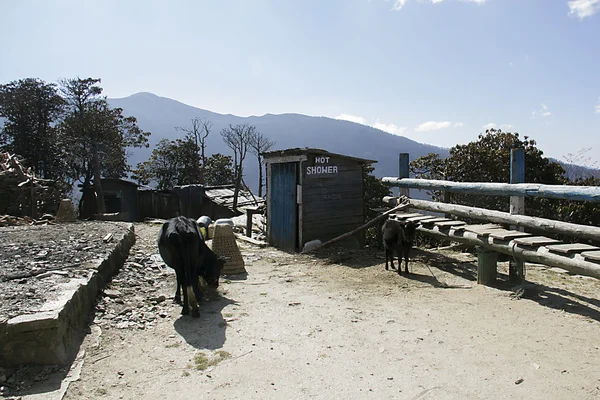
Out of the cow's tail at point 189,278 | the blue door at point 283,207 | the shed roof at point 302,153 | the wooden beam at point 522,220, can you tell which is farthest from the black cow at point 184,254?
the wooden beam at point 522,220

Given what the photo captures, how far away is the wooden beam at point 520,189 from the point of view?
5.85 metres

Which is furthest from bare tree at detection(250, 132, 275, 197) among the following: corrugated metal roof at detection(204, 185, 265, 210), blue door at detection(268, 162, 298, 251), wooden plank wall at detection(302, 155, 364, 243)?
wooden plank wall at detection(302, 155, 364, 243)

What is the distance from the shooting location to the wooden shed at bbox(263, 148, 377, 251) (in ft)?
34.7

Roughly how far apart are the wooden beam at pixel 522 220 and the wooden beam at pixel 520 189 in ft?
1.20

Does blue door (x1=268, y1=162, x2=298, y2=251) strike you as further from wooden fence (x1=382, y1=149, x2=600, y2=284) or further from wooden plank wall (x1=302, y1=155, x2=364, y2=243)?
wooden fence (x1=382, y1=149, x2=600, y2=284)

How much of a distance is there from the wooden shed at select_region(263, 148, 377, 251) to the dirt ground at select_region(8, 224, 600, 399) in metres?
3.46

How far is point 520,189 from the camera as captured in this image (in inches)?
278

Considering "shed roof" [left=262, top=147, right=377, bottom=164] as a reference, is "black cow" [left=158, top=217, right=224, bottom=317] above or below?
below

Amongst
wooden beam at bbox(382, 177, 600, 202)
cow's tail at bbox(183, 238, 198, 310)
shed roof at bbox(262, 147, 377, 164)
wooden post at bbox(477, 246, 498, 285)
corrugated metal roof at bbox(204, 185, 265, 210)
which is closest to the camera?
cow's tail at bbox(183, 238, 198, 310)

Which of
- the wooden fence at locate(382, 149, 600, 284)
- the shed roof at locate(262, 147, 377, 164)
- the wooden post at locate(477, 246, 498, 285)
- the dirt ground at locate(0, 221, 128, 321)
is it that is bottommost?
the wooden post at locate(477, 246, 498, 285)

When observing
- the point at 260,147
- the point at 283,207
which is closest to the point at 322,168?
the point at 283,207

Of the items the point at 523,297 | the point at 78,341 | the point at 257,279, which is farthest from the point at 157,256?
the point at 523,297

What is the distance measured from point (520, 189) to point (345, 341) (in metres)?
4.33

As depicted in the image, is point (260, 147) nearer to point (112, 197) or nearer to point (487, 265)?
point (112, 197)
